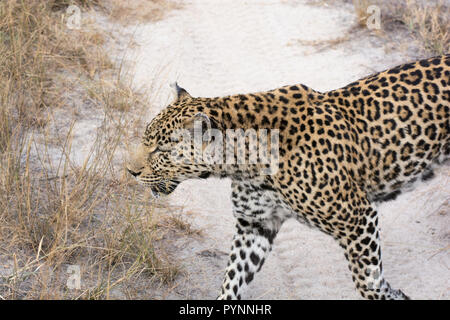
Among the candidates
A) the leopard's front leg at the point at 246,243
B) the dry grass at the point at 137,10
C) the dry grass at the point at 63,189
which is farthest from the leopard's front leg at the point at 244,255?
the dry grass at the point at 137,10

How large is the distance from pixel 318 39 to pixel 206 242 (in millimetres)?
5160

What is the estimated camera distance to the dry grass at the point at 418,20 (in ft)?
29.5

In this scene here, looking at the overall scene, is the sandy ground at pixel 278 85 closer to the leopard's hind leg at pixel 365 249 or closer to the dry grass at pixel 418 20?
the dry grass at pixel 418 20

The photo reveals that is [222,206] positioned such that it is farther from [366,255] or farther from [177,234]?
[366,255]

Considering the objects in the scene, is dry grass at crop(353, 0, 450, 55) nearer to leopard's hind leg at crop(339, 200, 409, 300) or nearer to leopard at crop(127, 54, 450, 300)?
leopard at crop(127, 54, 450, 300)

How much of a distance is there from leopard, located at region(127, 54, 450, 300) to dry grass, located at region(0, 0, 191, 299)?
28.8 inches

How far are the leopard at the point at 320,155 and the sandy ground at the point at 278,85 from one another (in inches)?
25.0

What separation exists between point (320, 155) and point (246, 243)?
1.04 metres

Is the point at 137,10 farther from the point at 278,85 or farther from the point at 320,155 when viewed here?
the point at 320,155

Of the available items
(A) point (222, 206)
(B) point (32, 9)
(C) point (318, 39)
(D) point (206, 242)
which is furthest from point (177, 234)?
(C) point (318, 39)

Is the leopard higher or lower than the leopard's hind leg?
higher

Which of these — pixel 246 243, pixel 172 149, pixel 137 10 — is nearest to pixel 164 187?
pixel 172 149

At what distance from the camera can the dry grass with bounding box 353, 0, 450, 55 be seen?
354 inches

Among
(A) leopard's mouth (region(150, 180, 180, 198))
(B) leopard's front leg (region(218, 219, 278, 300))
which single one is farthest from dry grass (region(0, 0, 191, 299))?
(B) leopard's front leg (region(218, 219, 278, 300))
